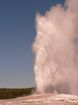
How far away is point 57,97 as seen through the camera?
72.9 meters

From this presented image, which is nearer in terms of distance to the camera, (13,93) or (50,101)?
(50,101)

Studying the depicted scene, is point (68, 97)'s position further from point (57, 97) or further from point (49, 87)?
point (49, 87)

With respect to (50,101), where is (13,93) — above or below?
above

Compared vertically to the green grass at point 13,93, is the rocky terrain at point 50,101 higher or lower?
lower

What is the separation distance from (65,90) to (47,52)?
39.1ft

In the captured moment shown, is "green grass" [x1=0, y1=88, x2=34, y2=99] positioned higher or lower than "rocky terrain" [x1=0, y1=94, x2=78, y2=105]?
higher

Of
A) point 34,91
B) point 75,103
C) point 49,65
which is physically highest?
point 49,65

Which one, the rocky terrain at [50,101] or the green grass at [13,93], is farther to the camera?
the green grass at [13,93]

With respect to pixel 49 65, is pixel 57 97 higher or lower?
lower

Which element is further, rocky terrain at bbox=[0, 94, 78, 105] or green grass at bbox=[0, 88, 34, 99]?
green grass at bbox=[0, 88, 34, 99]

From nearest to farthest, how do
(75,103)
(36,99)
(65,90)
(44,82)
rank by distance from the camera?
1. (75,103)
2. (36,99)
3. (44,82)
4. (65,90)

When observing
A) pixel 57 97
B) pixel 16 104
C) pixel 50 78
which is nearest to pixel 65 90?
pixel 50 78

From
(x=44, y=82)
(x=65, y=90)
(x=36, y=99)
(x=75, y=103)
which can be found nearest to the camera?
(x=75, y=103)

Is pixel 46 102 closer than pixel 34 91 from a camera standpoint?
Yes
